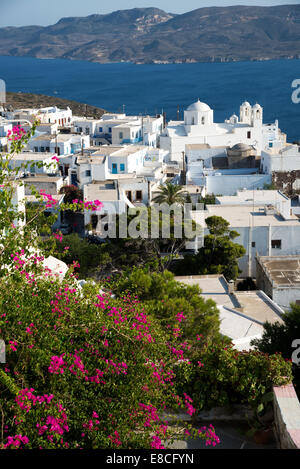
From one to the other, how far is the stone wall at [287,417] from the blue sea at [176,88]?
221 ft

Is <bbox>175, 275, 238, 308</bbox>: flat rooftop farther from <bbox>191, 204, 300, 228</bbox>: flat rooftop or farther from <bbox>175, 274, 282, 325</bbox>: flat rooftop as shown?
<bbox>191, 204, 300, 228</bbox>: flat rooftop

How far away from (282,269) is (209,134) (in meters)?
28.2

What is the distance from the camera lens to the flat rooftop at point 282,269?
1680 cm

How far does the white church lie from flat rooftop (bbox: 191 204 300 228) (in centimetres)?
1862

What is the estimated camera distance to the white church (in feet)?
142

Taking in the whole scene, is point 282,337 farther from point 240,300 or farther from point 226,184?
point 226,184

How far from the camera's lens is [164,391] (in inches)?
232

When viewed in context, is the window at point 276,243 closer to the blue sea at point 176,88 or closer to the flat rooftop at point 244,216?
the flat rooftop at point 244,216

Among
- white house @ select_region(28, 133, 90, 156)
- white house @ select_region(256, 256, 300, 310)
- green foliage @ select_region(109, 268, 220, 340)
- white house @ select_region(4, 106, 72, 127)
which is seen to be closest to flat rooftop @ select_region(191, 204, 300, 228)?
white house @ select_region(256, 256, 300, 310)

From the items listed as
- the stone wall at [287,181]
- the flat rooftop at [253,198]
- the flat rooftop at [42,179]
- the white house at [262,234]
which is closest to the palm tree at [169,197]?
the white house at [262,234]

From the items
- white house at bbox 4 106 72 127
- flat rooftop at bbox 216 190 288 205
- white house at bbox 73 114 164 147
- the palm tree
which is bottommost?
flat rooftop at bbox 216 190 288 205

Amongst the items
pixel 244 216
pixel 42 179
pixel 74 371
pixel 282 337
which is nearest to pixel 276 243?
pixel 244 216

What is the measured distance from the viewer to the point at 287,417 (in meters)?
5.20
